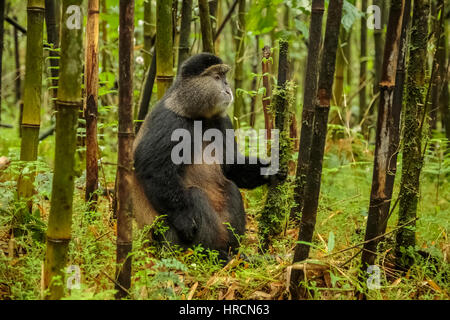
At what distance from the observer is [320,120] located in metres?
2.67

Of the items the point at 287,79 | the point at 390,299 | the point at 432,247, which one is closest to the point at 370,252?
the point at 390,299

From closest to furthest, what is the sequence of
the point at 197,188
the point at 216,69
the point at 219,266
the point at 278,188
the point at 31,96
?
the point at 219,266 → the point at 31,96 → the point at 278,188 → the point at 197,188 → the point at 216,69

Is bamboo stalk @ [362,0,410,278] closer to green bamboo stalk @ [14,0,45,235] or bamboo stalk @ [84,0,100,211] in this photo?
bamboo stalk @ [84,0,100,211]

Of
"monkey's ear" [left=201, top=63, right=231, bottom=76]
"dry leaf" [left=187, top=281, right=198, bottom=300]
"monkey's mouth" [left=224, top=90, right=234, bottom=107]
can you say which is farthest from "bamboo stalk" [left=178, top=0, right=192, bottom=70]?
"dry leaf" [left=187, top=281, right=198, bottom=300]

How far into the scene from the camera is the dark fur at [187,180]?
4.11 m

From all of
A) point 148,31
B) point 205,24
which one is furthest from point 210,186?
point 148,31

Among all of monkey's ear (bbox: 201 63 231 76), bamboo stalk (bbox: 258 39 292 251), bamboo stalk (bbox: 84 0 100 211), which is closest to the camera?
bamboo stalk (bbox: 84 0 100 211)

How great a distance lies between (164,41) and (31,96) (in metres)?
1.22

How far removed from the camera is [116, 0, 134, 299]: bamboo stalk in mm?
2449

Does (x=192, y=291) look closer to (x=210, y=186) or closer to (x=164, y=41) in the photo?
(x=210, y=186)

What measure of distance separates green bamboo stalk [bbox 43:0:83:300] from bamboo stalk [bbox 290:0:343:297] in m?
1.31

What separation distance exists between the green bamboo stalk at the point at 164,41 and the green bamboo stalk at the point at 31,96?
3.29 feet

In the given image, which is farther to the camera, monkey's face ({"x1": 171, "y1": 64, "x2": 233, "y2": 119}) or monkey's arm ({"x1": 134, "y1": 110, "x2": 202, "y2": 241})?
monkey's face ({"x1": 171, "y1": 64, "x2": 233, "y2": 119})

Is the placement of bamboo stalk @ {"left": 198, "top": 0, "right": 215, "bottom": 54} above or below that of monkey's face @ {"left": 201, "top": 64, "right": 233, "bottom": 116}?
above
